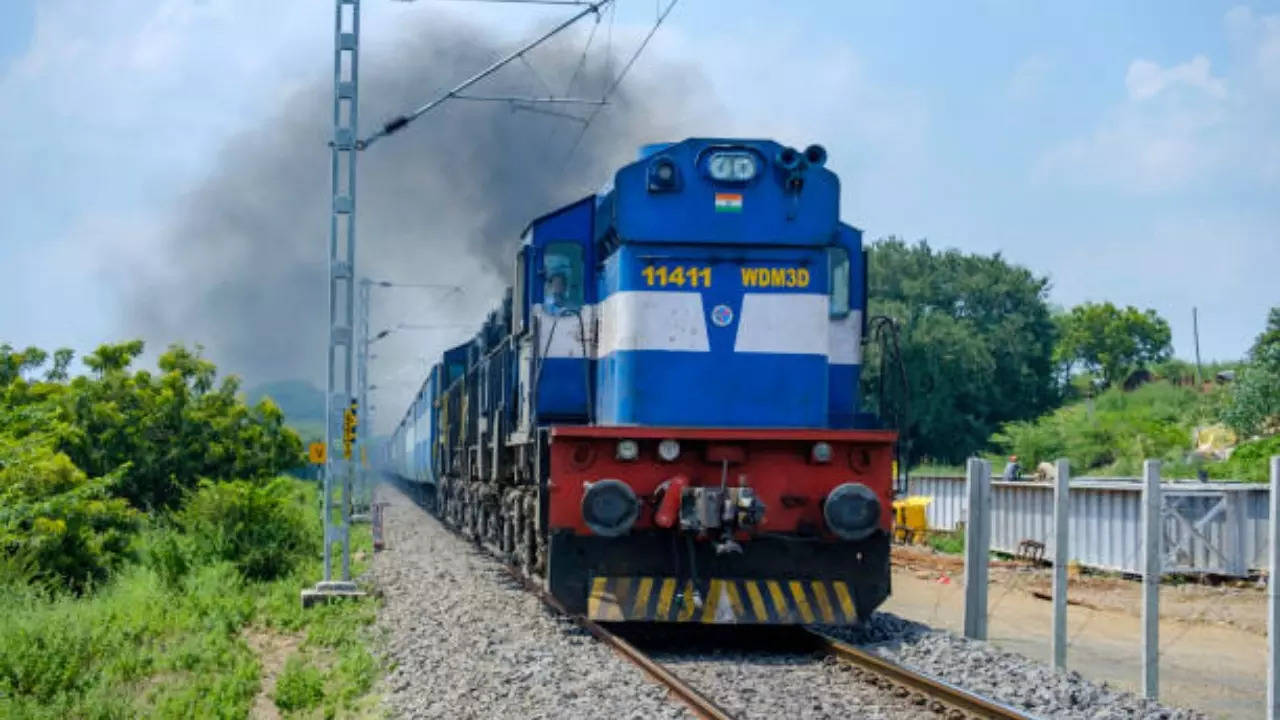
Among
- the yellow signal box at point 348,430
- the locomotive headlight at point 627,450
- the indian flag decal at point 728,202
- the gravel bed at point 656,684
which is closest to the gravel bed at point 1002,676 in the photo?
the gravel bed at point 656,684

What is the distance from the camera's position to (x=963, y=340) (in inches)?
1885

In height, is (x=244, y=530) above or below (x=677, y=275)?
below

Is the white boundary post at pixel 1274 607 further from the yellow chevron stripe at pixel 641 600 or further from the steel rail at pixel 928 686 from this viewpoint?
the yellow chevron stripe at pixel 641 600

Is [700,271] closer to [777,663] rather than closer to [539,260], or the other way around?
[539,260]

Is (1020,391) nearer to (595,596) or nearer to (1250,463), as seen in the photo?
(1250,463)

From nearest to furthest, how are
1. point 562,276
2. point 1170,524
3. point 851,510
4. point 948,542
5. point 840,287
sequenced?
point 851,510, point 840,287, point 562,276, point 1170,524, point 948,542

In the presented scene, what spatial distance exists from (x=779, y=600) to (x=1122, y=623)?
5320 millimetres

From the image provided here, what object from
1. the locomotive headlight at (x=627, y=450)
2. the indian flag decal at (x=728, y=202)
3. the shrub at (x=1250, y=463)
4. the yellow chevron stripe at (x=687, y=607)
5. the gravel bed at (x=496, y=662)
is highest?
the indian flag decal at (x=728, y=202)

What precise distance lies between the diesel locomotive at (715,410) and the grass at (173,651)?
1869 mm

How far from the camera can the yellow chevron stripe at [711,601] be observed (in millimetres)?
9414

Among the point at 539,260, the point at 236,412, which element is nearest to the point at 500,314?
the point at 539,260

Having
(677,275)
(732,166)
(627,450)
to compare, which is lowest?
(627,450)

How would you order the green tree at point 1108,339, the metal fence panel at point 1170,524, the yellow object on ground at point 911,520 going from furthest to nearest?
1. the green tree at point 1108,339
2. the yellow object on ground at point 911,520
3. the metal fence panel at point 1170,524

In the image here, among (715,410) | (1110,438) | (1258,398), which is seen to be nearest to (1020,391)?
(1110,438)
